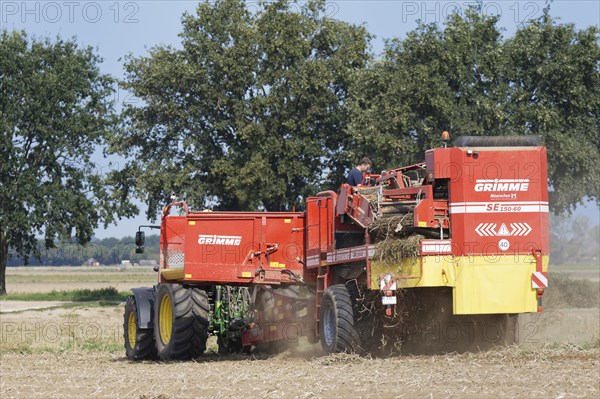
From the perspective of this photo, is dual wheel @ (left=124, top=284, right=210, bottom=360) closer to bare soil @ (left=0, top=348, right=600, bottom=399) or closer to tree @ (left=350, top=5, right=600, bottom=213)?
bare soil @ (left=0, top=348, right=600, bottom=399)

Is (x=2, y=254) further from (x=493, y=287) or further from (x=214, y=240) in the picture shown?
(x=493, y=287)

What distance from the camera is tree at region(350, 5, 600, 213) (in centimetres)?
3244

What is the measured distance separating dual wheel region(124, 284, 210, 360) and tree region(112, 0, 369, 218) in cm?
1871

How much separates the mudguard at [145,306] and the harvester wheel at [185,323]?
773mm

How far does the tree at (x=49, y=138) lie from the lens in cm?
4709

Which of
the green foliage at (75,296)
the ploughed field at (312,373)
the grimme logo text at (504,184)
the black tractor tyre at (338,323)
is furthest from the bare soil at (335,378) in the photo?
the green foliage at (75,296)

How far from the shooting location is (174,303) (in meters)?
17.8

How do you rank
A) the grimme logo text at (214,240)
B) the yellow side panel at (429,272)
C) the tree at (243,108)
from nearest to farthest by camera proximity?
1. the yellow side panel at (429,272)
2. the grimme logo text at (214,240)
3. the tree at (243,108)

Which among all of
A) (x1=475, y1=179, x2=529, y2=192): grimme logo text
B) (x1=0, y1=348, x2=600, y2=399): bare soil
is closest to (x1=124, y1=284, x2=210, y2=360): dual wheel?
(x1=0, y1=348, x2=600, y2=399): bare soil

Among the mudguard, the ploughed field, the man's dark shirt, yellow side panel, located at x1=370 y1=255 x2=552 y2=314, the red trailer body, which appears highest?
the man's dark shirt

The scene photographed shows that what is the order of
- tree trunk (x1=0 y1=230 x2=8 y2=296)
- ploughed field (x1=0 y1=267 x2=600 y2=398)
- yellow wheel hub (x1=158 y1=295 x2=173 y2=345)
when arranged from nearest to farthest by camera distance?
ploughed field (x1=0 y1=267 x2=600 y2=398) → yellow wheel hub (x1=158 y1=295 x2=173 y2=345) → tree trunk (x1=0 y1=230 x2=8 y2=296)

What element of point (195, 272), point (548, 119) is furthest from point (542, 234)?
point (548, 119)

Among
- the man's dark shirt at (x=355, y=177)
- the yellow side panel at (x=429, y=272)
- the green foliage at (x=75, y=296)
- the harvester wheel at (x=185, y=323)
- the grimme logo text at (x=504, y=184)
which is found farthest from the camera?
the green foliage at (x=75, y=296)

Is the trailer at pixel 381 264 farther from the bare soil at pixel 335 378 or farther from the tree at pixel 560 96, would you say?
the tree at pixel 560 96
